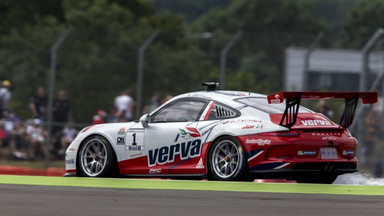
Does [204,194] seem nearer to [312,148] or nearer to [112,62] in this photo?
[312,148]

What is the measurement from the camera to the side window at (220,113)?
11.3 metres

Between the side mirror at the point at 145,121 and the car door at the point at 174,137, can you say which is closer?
the car door at the point at 174,137

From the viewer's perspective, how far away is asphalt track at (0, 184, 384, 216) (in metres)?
7.18

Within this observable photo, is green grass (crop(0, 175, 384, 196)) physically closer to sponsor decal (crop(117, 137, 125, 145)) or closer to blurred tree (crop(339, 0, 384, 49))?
sponsor decal (crop(117, 137, 125, 145))

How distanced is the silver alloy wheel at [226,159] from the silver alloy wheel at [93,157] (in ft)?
5.36

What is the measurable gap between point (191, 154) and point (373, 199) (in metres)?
3.30

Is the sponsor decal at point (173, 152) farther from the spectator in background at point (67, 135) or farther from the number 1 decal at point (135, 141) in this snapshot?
the spectator in background at point (67, 135)

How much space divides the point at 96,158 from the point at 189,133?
1.39 m

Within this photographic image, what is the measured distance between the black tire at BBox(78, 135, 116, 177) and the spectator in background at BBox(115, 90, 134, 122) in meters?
6.63

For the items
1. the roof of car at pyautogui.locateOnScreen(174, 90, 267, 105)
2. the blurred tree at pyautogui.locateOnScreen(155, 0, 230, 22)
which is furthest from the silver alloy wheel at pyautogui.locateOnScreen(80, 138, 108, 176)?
the blurred tree at pyautogui.locateOnScreen(155, 0, 230, 22)

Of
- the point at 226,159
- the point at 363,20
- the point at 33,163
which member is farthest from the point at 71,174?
the point at 363,20

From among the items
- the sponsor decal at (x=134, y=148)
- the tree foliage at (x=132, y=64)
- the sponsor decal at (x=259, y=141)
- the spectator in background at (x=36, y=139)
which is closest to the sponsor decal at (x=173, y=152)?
the sponsor decal at (x=134, y=148)

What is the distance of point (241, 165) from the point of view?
10781mm

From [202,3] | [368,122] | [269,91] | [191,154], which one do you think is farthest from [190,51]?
[202,3]
